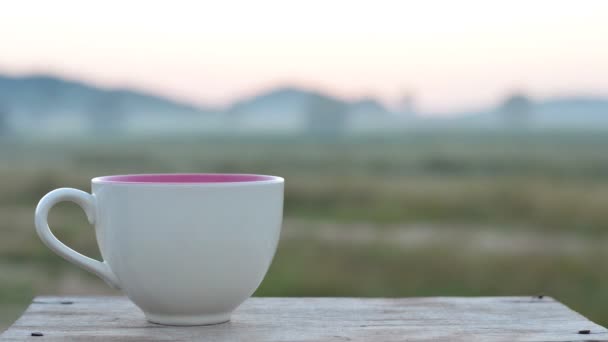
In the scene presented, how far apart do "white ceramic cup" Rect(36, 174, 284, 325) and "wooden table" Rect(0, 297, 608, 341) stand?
0.18ft

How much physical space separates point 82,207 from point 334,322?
44 cm

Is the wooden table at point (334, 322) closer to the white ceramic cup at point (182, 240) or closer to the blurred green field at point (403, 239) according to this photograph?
the white ceramic cup at point (182, 240)

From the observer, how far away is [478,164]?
2541 centimetres

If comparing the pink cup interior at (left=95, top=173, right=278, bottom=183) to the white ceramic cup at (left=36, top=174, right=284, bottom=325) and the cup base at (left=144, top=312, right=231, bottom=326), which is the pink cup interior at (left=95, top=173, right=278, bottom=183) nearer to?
the white ceramic cup at (left=36, top=174, right=284, bottom=325)

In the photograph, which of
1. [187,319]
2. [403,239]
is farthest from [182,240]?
[403,239]

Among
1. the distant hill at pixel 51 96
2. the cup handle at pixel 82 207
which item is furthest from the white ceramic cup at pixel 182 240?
the distant hill at pixel 51 96

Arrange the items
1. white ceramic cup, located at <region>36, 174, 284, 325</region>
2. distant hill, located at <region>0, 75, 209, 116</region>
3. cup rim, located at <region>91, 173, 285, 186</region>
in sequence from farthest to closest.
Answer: distant hill, located at <region>0, 75, 209, 116</region> → cup rim, located at <region>91, 173, 285, 186</region> → white ceramic cup, located at <region>36, 174, 284, 325</region>

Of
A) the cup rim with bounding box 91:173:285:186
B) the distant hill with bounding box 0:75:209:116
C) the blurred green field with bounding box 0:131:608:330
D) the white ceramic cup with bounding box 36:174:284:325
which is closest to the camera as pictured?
the white ceramic cup with bounding box 36:174:284:325

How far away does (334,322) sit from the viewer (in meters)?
1.23

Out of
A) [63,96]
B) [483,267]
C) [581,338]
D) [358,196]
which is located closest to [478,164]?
[358,196]

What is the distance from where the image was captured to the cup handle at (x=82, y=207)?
116 centimetres

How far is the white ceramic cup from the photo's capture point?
3.56ft

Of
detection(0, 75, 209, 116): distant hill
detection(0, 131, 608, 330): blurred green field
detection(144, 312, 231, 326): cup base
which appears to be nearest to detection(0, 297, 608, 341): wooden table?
detection(144, 312, 231, 326): cup base

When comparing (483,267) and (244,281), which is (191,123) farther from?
(244,281)
